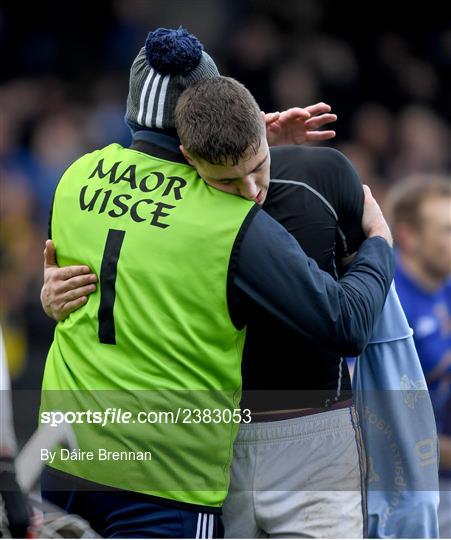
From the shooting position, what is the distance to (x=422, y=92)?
26.3 feet

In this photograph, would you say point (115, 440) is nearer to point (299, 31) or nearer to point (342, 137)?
point (342, 137)

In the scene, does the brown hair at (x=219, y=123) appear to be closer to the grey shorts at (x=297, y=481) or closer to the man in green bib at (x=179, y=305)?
the man in green bib at (x=179, y=305)

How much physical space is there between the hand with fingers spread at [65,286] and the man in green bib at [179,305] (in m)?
0.03

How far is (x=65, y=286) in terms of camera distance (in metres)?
2.43

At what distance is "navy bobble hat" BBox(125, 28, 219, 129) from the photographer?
7.95 feet

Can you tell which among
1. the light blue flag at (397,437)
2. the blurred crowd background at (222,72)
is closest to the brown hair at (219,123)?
the light blue flag at (397,437)

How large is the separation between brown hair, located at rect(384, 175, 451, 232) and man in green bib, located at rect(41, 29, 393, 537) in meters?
2.64

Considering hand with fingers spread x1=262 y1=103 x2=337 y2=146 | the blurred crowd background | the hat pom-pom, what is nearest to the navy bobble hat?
the hat pom-pom

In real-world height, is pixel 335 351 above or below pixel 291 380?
above

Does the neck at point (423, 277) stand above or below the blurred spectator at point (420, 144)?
above

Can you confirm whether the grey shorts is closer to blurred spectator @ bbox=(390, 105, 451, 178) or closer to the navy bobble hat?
the navy bobble hat

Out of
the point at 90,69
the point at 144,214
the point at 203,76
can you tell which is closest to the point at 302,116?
the point at 203,76

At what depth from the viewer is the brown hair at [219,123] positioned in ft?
7.50

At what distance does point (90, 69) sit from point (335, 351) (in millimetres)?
5244
